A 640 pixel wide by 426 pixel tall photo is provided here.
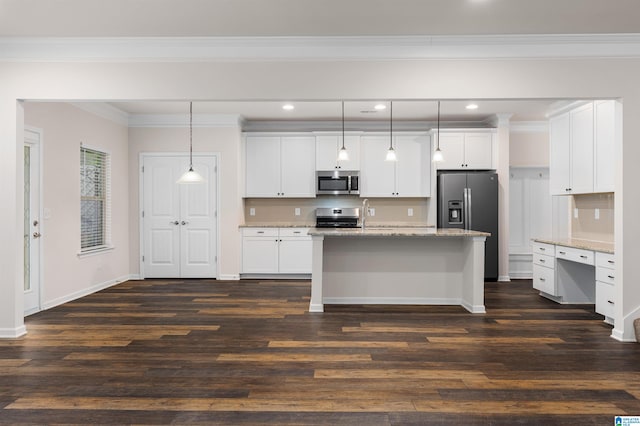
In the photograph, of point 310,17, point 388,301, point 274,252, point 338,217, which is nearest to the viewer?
point 310,17

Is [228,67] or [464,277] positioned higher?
[228,67]

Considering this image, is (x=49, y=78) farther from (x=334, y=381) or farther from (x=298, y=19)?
(x=334, y=381)

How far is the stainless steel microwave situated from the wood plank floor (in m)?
2.69

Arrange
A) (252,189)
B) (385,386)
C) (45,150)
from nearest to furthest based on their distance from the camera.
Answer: (385,386), (45,150), (252,189)

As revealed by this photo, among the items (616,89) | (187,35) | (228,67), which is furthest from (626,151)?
(187,35)

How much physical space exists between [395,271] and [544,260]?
Answer: 201cm

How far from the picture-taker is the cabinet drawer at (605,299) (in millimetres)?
4500

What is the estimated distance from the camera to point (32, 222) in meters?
5.11

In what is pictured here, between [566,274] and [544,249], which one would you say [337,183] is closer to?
[544,249]

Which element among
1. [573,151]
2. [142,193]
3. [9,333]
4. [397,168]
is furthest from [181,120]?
[573,151]

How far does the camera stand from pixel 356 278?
5.43 m

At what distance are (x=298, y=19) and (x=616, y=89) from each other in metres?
2.87

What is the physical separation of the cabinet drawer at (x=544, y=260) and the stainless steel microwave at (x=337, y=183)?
2882 mm

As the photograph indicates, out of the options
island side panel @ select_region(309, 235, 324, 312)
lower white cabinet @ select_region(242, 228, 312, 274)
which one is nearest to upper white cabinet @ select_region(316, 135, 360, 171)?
lower white cabinet @ select_region(242, 228, 312, 274)
